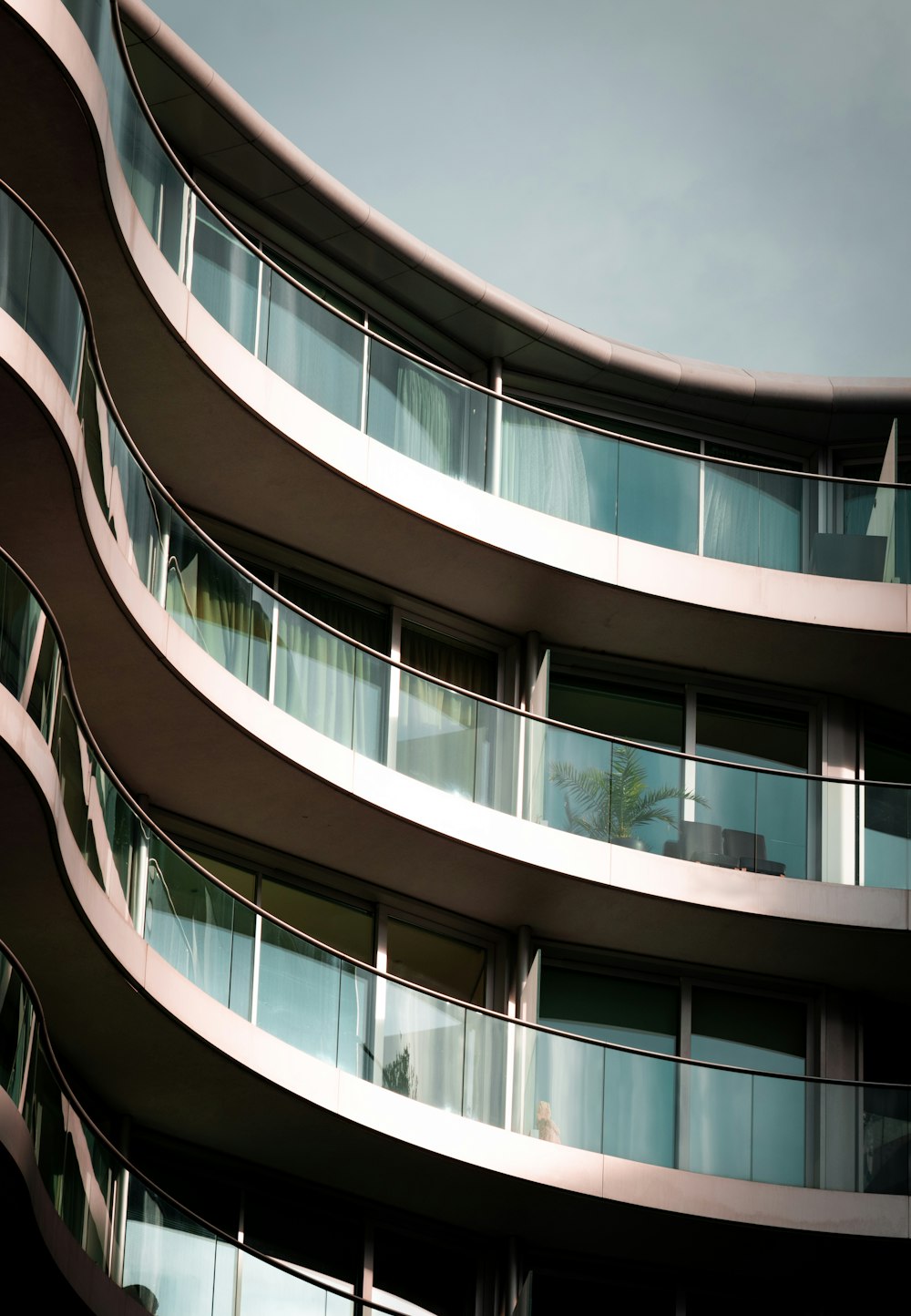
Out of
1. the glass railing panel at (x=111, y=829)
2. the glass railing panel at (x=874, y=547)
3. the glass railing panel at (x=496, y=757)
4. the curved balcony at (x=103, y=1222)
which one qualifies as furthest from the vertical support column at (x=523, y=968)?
the glass railing panel at (x=111, y=829)

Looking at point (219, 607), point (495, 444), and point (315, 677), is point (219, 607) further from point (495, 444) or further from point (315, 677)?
point (495, 444)

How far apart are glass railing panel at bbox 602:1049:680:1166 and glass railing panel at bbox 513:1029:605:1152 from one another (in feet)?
0.40

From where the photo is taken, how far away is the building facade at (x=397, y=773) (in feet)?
49.3

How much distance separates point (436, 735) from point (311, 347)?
377 centimetres


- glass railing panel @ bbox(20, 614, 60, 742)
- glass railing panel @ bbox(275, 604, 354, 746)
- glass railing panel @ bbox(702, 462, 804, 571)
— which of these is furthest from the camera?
glass railing panel @ bbox(702, 462, 804, 571)

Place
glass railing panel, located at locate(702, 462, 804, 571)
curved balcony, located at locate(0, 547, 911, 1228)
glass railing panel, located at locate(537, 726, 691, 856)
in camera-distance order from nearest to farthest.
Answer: curved balcony, located at locate(0, 547, 911, 1228), glass railing panel, located at locate(537, 726, 691, 856), glass railing panel, located at locate(702, 462, 804, 571)

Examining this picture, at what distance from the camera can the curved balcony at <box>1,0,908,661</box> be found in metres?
18.2

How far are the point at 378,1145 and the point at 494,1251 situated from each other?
229 centimetres

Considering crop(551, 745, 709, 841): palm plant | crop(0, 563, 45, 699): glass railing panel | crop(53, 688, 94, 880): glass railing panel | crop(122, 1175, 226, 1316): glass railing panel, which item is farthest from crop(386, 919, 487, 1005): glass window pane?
crop(0, 563, 45, 699): glass railing panel

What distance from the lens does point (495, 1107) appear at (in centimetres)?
1798

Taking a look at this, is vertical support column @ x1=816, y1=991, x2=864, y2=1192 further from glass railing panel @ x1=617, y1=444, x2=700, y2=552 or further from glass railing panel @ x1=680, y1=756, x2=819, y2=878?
glass railing panel @ x1=617, y1=444, x2=700, y2=552

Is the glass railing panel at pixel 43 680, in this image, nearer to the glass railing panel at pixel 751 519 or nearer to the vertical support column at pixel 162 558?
the vertical support column at pixel 162 558

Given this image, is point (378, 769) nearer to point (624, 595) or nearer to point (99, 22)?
point (624, 595)

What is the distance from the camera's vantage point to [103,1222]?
14672 millimetres
